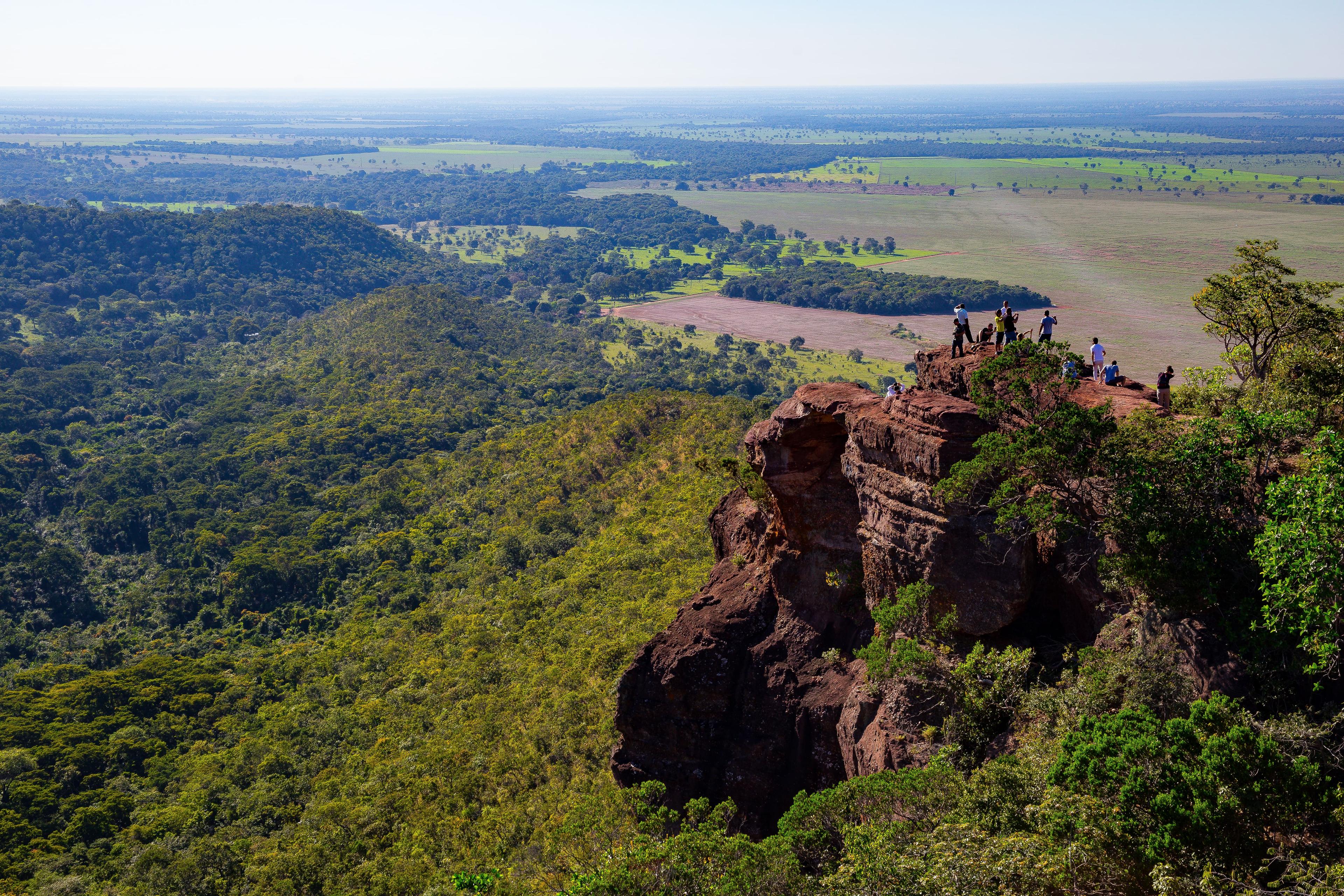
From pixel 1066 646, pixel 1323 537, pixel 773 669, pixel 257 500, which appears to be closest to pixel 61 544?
pixel 257 500

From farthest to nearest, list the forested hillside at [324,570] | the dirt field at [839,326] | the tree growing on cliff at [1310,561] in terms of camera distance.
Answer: the dirt field at [839,326] → the forested hillside at [324,570] → the tree growing on cliff at [1310,561]

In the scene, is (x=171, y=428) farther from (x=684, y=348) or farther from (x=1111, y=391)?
(x=1111, y=391)

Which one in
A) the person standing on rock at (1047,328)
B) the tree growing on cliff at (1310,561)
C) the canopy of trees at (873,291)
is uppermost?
the person standing on rock at (1047,328)

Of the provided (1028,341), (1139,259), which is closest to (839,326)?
(1139,259)

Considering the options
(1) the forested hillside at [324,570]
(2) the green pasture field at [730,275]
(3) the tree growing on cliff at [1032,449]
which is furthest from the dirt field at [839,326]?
(3) the tree growing on cliff at [1032,449]

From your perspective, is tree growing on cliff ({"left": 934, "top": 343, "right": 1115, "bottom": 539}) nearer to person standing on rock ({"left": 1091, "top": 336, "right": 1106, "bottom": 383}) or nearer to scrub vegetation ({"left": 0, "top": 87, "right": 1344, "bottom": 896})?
scrub vegetation ({"left": 0, "top": 87, "right": 1344, "bottom": 896})

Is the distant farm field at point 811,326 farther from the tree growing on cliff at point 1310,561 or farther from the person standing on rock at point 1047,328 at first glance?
the tree growing on cliff at point 1310,561
